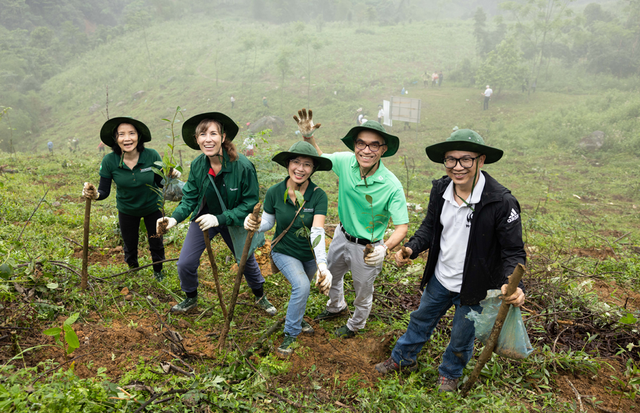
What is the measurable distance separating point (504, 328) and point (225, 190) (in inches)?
88.3

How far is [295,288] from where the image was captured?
9.40ft

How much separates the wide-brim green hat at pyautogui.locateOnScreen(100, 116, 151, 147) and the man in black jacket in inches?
A: 99.7

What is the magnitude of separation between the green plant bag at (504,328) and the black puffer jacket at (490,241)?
14 cm

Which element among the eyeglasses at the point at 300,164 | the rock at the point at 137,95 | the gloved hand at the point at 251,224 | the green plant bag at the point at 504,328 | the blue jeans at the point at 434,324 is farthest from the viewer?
the rock at the point at 137,95

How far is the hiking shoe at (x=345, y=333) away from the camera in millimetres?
3375

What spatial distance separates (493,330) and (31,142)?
2733cm

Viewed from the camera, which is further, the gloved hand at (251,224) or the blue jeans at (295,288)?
the blue jeans at (295,288)

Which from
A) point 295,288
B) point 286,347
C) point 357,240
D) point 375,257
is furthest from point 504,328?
point 286,347

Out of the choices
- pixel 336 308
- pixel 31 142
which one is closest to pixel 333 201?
pixel 336 308

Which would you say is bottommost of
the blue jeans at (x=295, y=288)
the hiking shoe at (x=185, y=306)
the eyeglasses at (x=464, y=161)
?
the hiking shoe at (x=185, y=306)

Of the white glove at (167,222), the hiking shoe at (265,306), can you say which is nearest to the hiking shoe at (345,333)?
the hiking shoe at (265,306)

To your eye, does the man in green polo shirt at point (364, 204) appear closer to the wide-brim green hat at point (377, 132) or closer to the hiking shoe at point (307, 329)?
the wide-brim green hat at point (377, 132)

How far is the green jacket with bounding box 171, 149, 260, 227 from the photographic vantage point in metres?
3.04

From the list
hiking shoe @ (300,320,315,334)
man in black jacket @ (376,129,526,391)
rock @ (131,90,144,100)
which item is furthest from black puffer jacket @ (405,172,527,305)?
rock @ (131,90,144,100)
